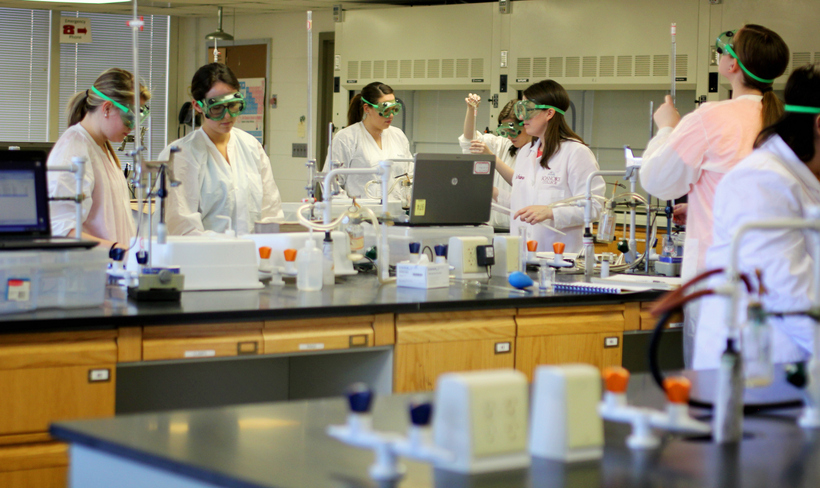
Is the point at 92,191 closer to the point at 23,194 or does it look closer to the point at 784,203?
the point at 23,194

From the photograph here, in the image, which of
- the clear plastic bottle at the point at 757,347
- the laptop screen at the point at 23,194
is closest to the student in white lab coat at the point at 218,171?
the laptop screen at the point at 23,194

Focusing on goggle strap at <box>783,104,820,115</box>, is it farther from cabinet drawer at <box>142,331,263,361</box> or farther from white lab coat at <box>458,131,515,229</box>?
white lab coat at <box>458,131,515,229</box>

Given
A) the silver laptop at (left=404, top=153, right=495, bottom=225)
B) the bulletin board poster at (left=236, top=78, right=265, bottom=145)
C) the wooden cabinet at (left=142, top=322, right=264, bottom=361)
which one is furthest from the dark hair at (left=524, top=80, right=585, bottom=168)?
the bulletin board poster at (left=236, top=78, right=265, bottom=145)

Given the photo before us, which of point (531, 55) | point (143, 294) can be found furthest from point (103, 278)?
point (531, 55)

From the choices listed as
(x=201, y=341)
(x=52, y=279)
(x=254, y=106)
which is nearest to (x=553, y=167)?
(x=201, y=341)

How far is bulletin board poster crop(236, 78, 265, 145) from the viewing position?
780 centimetres

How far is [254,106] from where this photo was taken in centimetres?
786

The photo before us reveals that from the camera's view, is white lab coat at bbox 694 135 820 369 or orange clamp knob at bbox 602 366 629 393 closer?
orange clamp knob at bbox 602 366 629 393

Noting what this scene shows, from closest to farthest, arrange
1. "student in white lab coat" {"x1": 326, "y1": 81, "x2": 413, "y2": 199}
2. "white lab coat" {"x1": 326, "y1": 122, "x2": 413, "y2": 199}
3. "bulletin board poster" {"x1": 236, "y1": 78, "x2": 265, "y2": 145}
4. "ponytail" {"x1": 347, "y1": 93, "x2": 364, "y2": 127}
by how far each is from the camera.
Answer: "student in white lab coat" {"x1": 326, "y1": 81, "x2": 413, "y2": 199}
"white lab coat" {"x1": 326, "y1": 122, "x2": 413, "y2": 199}
"ponytail" {"x1": 347, "y1": 93, "x2": 364, "y2": 127}
"bulletin board poster" {"x1": 236, "y1": 78, "x2": 265, "y2": 145}

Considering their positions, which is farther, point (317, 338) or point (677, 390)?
point (317, 338)

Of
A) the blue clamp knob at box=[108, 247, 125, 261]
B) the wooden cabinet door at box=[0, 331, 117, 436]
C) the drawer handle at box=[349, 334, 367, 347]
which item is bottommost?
the wooden cabinet door at box=[0, 331, 117, 436]

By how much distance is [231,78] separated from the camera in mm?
3508

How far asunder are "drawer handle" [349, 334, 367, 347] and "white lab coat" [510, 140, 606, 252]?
1.42 m

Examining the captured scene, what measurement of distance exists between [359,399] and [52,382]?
133 cm
